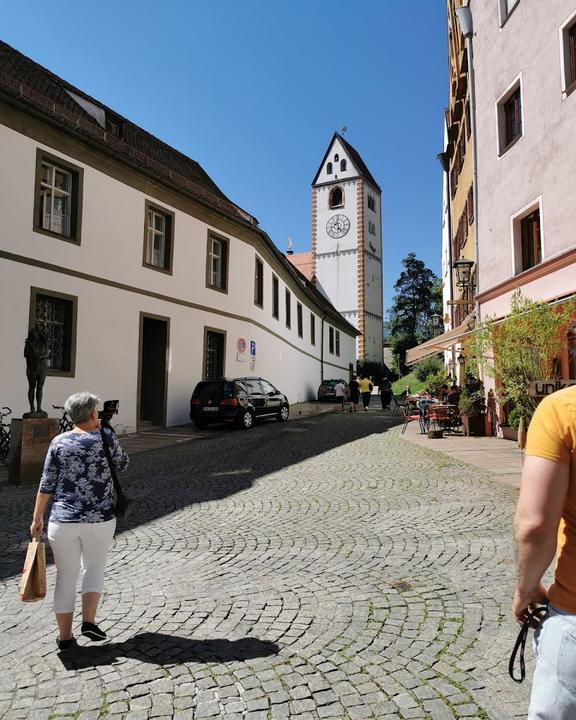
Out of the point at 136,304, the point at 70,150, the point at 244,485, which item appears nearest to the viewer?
the point at 244,485

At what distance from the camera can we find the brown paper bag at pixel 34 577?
3.15 m

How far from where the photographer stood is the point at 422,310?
6662 cm

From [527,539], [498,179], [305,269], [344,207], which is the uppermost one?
[344,207]

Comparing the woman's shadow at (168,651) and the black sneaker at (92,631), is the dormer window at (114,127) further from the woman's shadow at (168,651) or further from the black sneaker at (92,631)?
the woman's shadow at (168,651)

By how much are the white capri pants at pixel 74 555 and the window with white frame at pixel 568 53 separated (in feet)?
39.1

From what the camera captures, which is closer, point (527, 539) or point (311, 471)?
point (527, 539)

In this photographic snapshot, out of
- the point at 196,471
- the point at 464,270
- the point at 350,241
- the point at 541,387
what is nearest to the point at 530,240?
the point at 464,270

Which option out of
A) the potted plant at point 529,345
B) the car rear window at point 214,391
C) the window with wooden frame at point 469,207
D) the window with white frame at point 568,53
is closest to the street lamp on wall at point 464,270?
the window with wooden frame at point 469,207

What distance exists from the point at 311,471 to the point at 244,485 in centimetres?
161

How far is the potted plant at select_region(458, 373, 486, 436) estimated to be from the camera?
14.4 metres

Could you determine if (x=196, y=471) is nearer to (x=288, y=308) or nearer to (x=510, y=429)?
(x=510, y=429)

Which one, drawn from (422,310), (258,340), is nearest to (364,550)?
(258,340)

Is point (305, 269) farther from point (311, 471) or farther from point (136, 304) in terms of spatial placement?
point (311, 471)

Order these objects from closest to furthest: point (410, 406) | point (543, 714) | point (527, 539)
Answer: point (543, 714)
point (527, 539)
point (410, 406)
